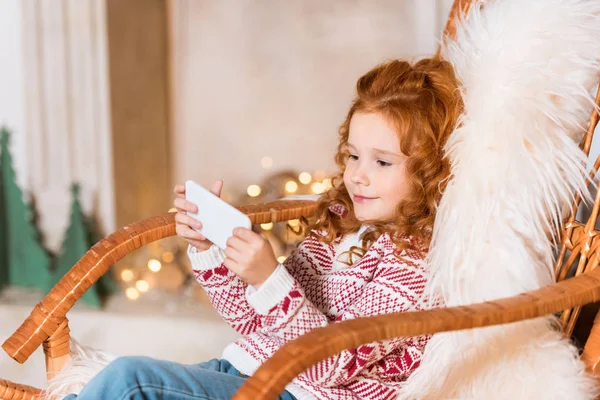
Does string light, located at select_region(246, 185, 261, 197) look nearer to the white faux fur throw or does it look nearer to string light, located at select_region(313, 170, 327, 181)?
string light, located at select_region(313, 170, 327, 181)

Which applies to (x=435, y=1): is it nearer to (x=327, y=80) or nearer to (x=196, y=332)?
(x=327, y=80)

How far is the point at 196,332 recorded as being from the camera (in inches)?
79.3

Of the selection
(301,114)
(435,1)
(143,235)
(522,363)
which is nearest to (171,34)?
(301,114)

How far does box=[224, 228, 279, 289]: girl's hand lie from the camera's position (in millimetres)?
861

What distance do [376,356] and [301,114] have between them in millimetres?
1130

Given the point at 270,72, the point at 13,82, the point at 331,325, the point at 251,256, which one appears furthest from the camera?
the point at 13,82

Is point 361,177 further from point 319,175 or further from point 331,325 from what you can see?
point 319,175

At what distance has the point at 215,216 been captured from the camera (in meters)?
0.94

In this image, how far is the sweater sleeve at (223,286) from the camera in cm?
104

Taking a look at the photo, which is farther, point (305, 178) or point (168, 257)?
point (168, 257)

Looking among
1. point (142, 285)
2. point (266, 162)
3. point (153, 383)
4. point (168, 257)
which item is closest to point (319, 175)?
point (266, 162)

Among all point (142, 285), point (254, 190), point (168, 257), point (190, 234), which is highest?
point (190, 234)

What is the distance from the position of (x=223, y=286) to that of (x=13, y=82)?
4.36 feet

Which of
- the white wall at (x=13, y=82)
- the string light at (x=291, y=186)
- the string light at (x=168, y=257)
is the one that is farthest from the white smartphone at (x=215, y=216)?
the white wall at (x=13, y=82)
